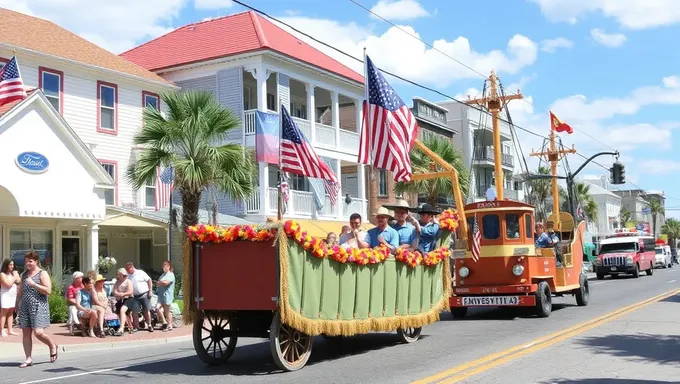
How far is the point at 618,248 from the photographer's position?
1549 inches

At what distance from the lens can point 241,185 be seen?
21.7m

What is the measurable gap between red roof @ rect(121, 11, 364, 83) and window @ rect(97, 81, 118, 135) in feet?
14.1

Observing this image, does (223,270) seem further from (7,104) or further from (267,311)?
(7,104)

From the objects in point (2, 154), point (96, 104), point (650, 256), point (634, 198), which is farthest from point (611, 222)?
point (2, 154)

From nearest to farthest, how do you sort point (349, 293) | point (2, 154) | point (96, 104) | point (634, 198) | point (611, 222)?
1. point (349, 293)
2. point (2, 154)
3. point (96, 104)
4. point (611, 222)
5. point (634, 198)

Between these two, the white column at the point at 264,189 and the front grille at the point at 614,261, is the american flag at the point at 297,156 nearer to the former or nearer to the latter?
the white column at the point at 264,189

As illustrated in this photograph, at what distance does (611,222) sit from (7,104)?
291 ft

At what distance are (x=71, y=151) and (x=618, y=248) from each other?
1145 inches

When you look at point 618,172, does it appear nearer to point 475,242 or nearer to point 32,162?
point 475,242

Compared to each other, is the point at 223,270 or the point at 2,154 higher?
the point at 2,154

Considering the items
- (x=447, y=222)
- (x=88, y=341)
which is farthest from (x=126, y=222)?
(x=447, y=222)

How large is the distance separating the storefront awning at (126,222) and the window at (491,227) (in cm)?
1151

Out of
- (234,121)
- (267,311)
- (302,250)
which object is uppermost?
(234,121)

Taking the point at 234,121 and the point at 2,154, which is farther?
the point at 234,121
